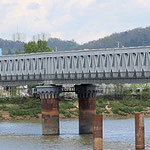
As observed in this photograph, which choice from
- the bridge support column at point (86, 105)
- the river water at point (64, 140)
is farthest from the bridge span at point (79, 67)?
the river water at point (64, 140)

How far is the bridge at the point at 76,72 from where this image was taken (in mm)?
93750

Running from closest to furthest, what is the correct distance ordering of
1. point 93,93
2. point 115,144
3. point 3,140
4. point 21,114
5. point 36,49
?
point 115,144
point 3,140
point 93,93
point 21,114
point 36,49

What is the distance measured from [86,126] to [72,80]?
9.05 metres

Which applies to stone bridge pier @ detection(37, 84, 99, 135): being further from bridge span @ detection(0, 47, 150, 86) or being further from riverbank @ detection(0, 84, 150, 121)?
riverbank @ detection(0, 84, 150, 121)

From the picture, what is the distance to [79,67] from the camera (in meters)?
100

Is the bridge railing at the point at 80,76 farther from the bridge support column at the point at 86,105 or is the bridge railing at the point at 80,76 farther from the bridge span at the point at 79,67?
the bridge support column at the point at 86,105

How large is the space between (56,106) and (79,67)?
26.0 ft

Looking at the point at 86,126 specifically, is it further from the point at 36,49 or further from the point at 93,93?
the point at 36,49

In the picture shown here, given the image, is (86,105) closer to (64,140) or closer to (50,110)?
(50,110)

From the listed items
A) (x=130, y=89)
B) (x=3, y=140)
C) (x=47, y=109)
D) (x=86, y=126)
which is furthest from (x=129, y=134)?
(x=130, y=89)

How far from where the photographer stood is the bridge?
93750 millimetres

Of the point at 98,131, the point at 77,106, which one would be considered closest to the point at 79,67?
the point at 98,131

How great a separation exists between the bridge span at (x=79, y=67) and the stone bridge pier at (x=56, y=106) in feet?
8.16

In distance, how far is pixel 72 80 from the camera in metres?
99.2
